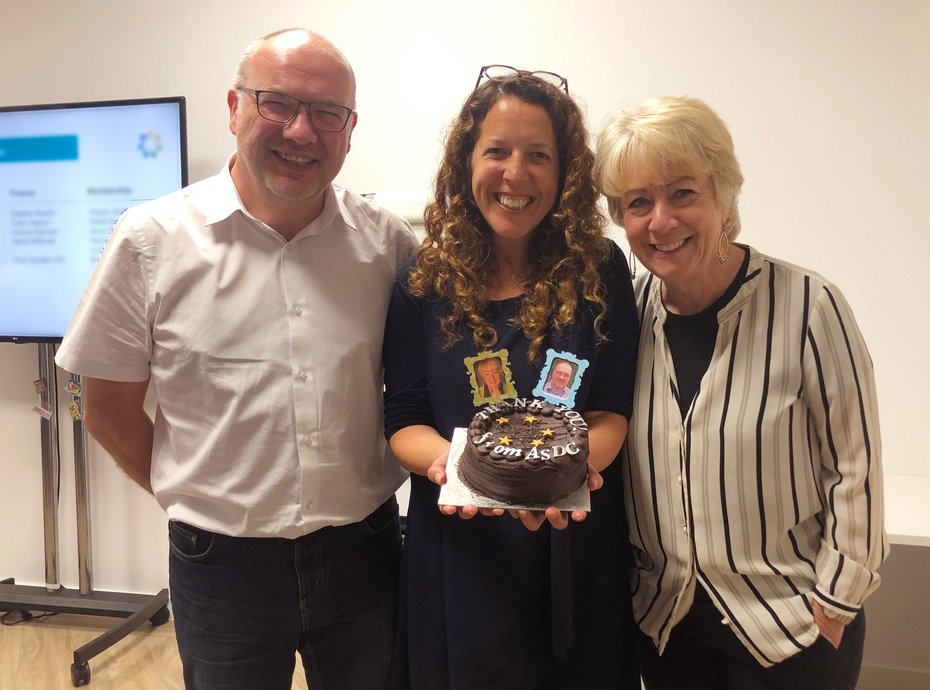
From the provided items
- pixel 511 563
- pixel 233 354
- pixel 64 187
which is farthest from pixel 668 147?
pixel 64 187

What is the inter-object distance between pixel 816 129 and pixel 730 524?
2.05 metres

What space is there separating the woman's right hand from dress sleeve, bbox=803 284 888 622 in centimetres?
74

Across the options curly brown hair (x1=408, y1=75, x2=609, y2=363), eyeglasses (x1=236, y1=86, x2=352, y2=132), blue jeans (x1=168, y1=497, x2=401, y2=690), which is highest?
eyeglasses (x1=236, y1=86, x2=352, y2=132)

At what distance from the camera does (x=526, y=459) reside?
52.2 inches

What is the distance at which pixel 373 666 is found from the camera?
5.62 feet

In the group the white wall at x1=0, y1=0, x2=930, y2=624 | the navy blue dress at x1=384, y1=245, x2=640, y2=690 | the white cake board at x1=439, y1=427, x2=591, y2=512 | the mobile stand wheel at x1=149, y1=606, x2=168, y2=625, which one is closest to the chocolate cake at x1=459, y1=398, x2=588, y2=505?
the white cake board at x1=439, y1=427, x2=591, y2=512

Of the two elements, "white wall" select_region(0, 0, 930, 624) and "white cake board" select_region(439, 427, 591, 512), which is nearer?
"white cake board" select_region(439, 427, 591, 512)

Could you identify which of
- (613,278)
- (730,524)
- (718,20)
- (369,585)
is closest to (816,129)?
(718,20)

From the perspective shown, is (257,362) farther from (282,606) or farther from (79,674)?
(79,674)

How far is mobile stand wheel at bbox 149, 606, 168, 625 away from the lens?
11.3ft

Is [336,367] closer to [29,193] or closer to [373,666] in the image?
[373,666]

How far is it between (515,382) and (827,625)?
870 millimetres

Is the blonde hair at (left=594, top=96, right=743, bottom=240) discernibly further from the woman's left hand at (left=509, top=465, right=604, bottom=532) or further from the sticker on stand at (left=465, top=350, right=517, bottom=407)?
the woman's left hand at (left=509, top=465, right=604, bottom=532)

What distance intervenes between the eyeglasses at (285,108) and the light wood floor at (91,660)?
256 centimetres
